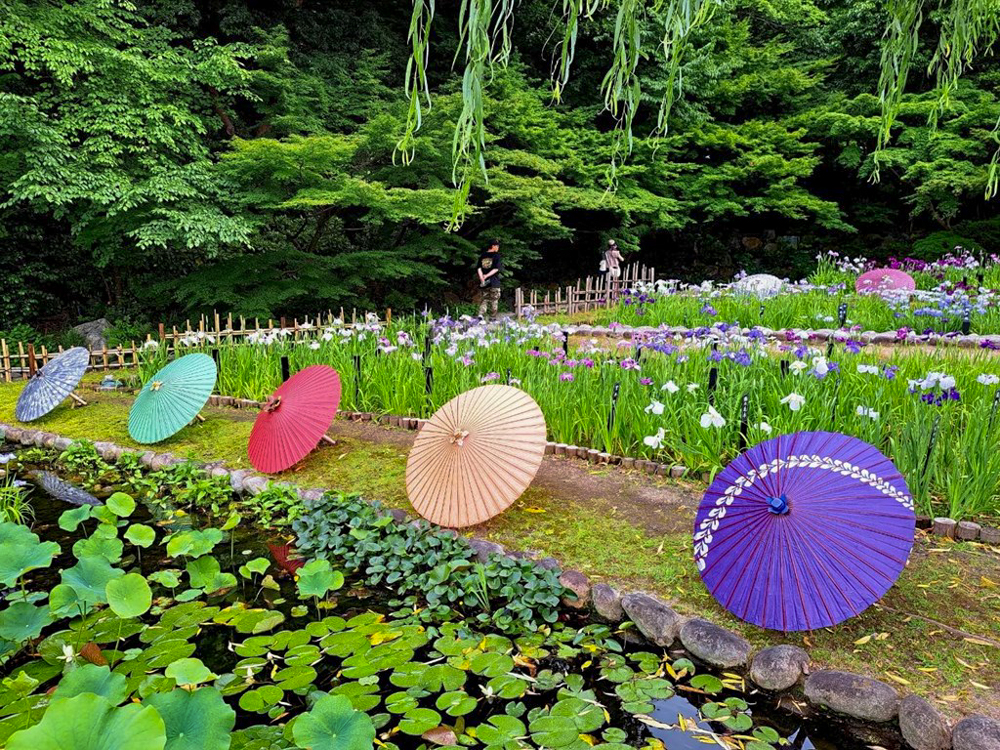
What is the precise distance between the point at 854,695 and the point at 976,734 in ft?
1.04

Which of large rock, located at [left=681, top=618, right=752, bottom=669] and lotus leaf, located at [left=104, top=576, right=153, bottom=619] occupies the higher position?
lotus leaf, located at [left=104, top=576, right=153, bottom=619]

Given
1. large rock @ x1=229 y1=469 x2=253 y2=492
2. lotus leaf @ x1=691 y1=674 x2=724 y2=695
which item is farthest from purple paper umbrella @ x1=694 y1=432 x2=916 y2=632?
large rock @ x1=229 y1=469 x2=253 y2=492

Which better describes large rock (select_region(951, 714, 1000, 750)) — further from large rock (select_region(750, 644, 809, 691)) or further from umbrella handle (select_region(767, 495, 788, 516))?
umbrella handle (select_region(767, 495, 788, 516))

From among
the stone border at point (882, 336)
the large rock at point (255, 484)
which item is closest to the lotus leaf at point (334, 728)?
the large rock at point (255, 484)

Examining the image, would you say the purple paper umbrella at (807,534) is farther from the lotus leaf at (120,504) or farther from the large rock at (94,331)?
the large rock at (94,331)

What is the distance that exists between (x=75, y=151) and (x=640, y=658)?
952cm

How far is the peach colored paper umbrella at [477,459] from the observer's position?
320 cm

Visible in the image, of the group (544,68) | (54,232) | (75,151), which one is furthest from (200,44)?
(544,68)

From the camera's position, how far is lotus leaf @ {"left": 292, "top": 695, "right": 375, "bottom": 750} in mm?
1596

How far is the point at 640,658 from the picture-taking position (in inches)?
94.0

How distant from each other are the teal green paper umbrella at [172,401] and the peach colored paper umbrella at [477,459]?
2.50 metres

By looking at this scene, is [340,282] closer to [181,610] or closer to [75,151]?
[75,151]

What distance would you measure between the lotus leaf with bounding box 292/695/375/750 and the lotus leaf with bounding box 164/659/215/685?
1.98 feet

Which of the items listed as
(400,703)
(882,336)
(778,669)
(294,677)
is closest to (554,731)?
(400,703)
